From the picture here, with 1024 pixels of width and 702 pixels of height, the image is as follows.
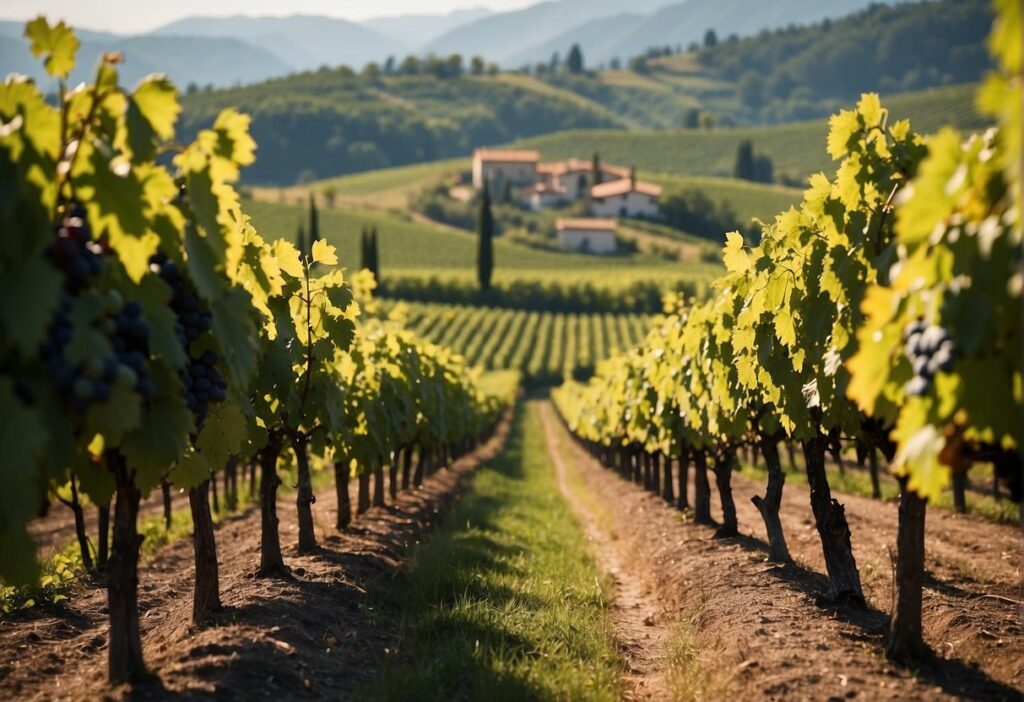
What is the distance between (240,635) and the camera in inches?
299

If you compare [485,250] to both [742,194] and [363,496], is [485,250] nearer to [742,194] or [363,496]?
[742,194]

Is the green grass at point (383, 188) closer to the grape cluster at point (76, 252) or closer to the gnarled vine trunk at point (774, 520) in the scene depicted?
the gnarled vine trunk at point (774, 520)

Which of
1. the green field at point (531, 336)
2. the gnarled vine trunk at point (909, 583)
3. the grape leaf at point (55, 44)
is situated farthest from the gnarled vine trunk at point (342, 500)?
the green field at point (531, 336)

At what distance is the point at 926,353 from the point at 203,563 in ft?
18.8

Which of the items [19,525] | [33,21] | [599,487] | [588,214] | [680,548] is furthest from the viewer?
[588,214]

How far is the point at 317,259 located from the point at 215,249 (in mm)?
4029

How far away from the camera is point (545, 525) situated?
714 inches

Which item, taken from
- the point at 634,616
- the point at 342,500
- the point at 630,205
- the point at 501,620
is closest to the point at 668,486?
the point at 342,500

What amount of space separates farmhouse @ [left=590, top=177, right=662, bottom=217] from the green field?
168 feet

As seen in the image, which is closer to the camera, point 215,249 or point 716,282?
point 215,249

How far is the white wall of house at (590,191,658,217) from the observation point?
13675 cm

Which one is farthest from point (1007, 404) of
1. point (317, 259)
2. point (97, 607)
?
point (97, 607)

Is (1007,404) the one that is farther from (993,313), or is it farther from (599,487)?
(599,487)

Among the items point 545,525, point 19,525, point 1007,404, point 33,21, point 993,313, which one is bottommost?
point 545,525
